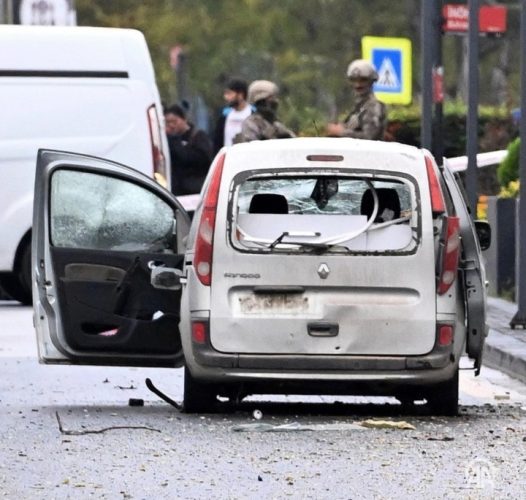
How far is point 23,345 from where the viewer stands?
16609 millimetres

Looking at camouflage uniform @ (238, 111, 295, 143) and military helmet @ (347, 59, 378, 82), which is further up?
military helmet @ (347, 59, 378, 82)

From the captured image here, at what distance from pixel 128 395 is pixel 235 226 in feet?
6.98

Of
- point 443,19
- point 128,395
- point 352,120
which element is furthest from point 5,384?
point 443,19

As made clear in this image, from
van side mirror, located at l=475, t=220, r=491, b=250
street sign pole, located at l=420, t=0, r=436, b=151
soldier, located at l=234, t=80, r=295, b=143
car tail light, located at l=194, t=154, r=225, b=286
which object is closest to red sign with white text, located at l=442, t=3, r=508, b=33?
street sign pole, located at l=420, t=0, r=436, b=151

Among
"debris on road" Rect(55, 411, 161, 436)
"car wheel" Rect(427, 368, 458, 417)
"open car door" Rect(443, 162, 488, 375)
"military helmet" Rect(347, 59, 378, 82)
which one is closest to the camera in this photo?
"debris on road" Rect(55, 411, 161, 436)

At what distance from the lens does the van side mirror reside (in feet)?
40.8

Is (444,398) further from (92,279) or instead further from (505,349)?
(505,349)

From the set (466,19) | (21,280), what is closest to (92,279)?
(21,280)

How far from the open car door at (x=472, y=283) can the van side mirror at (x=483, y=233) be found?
2.03 feet

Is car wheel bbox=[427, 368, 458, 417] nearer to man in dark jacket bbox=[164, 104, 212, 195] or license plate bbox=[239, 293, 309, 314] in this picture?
license plate bbox=[239, 293, 309, 314]

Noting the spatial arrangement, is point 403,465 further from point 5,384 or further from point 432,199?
point 5,384

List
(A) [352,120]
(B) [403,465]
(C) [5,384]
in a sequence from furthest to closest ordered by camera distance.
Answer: (A) [352,120], (C) [5,384], (B) [403,465]

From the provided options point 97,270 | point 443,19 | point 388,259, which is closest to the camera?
point 388,259

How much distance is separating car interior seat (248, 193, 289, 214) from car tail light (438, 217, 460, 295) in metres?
0.83
